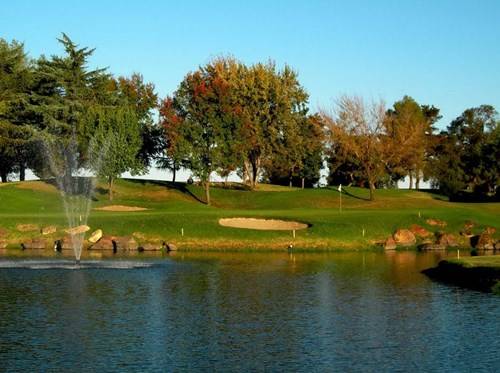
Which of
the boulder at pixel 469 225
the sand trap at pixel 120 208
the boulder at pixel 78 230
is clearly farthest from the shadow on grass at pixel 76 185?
the boulder at pixel 469 225

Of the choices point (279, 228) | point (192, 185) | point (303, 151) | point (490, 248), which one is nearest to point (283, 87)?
point (303, 151)

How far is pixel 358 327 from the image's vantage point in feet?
113

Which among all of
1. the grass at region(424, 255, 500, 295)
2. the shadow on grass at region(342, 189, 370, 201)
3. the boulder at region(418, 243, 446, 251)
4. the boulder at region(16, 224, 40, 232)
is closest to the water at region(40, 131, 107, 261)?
the boulder at region(16, 224, 40, 232)

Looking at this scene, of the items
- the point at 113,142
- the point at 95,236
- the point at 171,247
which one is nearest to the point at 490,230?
the point at 171,247

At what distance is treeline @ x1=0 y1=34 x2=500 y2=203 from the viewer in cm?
10206

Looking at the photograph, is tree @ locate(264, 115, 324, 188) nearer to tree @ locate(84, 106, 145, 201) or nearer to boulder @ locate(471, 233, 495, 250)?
tree @ locate(84, 106, 145, 201)

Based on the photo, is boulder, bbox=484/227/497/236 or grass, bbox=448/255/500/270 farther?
boulder, bbox=484/227/497/236

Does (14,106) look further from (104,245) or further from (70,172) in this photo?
(104,245)

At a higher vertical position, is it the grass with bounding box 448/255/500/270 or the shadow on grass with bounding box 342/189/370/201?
the shadow on grass with bounding box 342/189/370/201

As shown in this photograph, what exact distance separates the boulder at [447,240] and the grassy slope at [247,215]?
1.92 m

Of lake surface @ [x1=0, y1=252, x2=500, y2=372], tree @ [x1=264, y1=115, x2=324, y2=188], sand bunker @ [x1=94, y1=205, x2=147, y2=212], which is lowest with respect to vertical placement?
lake surface @ [x1=0, y1=252, x2=500, y2=372]

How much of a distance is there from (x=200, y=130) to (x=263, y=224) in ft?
91.4

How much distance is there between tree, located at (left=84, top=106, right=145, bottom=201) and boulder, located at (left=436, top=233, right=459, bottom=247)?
41.3 m

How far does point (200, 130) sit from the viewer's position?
10244 cm
